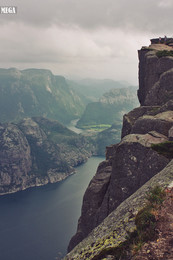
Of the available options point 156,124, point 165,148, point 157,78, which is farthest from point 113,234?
point 157,78

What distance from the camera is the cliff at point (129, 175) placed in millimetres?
18902

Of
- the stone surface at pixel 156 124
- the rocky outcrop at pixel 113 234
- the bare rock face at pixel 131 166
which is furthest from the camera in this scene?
the stone surface at pixel 156 124

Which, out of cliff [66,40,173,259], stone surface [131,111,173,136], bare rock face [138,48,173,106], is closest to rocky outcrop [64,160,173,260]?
cliff [66,40,173,259]

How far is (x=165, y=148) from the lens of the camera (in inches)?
1331

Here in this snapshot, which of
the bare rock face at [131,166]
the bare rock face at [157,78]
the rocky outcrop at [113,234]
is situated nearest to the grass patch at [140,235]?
the rocky outcrop at [113,234]

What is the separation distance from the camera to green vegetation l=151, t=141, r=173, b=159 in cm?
3235

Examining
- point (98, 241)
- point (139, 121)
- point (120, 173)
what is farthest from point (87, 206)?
point (98, 241)

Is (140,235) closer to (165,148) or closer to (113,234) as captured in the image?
(113,234)

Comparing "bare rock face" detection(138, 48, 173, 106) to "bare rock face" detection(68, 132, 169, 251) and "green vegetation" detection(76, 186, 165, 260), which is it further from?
"green vegetation" detection(76, 186, 165, 260)

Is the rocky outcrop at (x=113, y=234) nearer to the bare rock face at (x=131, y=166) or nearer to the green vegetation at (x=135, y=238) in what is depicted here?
the green vegetation at (x=135, y=238)

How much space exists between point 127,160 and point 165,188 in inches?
685

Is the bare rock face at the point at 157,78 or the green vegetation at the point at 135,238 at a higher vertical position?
the bare rock face at the point at 157,78

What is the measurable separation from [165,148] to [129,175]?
22.7 ft

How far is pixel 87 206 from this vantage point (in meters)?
48.6
